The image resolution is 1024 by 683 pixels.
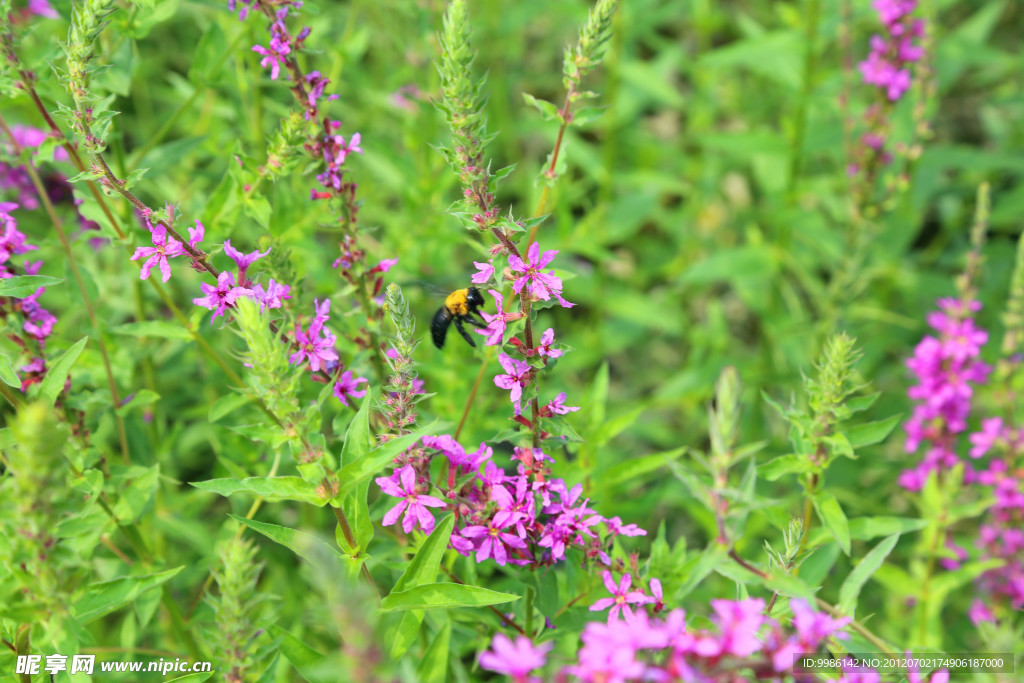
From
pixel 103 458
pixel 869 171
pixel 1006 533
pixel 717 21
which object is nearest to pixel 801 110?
pixel 869 171

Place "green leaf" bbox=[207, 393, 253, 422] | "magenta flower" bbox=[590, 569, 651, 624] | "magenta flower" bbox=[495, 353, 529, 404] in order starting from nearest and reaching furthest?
"magenta flower" bbox=[495, 353, 529, 404], "magenta flower" bbox=[590, 569, 651, 624], "green leaf" bbox=[207, 393, 253, 422]

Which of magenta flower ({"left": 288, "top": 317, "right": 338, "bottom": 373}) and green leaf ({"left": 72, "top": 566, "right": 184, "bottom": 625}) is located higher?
magenta flower ({"left": 288, "top": 317, "right": 338, "bottom": 373})

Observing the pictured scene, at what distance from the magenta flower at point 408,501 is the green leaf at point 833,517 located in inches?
65.5

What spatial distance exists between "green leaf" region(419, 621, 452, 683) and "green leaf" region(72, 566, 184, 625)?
1073 mm

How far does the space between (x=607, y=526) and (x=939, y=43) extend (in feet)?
17.7

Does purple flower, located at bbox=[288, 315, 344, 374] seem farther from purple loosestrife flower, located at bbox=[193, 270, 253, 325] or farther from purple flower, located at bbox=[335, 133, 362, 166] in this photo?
purple flower, located at bbox=[335, 133, 362, 166]

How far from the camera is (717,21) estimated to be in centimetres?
748

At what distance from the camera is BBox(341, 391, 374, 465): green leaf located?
9.48ft

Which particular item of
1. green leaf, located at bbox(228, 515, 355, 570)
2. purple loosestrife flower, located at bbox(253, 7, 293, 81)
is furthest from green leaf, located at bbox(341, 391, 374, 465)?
purple loosestrife flower, located at bbox(253, 7, 293, 81)

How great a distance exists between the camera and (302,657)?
2.91 metres

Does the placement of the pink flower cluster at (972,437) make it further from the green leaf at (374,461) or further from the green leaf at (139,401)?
the green leaf at (139,401)

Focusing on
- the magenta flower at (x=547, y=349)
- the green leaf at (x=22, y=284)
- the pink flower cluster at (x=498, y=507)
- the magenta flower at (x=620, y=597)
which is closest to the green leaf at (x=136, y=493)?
the green leaf at (x=22, y=284)

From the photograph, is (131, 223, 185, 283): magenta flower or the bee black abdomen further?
the bee black abdomen

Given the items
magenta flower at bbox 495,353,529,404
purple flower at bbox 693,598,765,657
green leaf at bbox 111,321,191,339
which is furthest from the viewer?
green leaf at bbox 111,321,191,339
